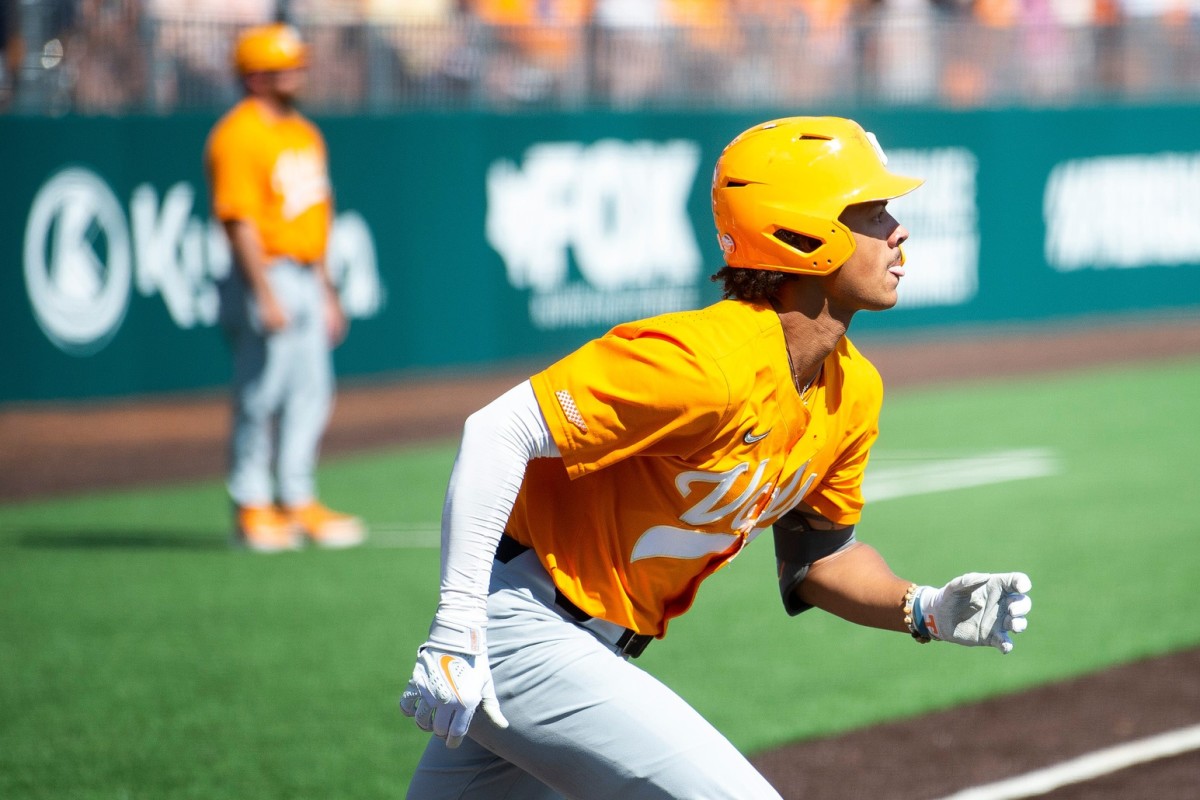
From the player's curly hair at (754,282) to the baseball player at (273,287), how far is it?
508 cm

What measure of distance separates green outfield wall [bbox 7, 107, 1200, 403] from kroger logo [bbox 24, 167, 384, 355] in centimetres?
2

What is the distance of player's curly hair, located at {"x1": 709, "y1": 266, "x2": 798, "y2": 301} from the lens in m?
3.57

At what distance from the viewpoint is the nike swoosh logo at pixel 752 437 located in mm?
3347

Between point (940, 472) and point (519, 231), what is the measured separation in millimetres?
5181

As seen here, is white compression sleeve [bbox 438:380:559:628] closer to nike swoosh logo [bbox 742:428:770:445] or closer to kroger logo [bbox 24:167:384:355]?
nike swoosh logo [bbox 742:428:770:445]

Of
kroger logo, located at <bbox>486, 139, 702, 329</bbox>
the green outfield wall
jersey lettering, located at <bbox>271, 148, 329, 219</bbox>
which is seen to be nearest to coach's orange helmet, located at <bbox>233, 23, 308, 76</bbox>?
jersey lettering, located at <bbox>271, 148, 329, 219</bbox>

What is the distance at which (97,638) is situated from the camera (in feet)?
23.0

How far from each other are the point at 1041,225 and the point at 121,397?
33.9 ft

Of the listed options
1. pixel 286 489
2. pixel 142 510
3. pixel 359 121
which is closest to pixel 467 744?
pixel 286 489

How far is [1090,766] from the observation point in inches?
215

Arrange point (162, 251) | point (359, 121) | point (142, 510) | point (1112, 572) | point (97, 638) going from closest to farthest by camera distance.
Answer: point (97, 638)
point (1112, 572)
point (142, 510)
point (162, 251)
point (359, 121)

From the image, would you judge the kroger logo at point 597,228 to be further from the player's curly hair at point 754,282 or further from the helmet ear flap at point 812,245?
the helmet ear flap at point 812,245

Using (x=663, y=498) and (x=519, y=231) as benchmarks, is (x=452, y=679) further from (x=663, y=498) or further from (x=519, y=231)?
(x=519, y=231)

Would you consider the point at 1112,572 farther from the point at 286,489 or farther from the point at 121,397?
the point at 121,397
